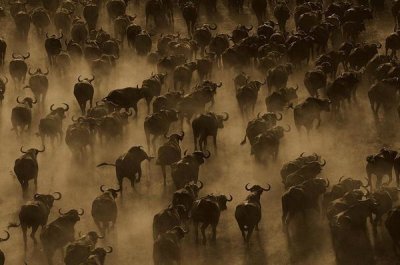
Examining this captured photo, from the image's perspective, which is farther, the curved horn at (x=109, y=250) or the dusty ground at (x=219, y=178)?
the dusty ground at (x=219, y=178)

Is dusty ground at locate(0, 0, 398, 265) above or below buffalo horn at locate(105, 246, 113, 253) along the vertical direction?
above

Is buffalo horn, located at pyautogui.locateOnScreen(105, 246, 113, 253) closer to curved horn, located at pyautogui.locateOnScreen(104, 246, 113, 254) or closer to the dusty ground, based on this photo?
curved horn, located at pyautogui.locateOnScreen(104, 246, 113, 254)

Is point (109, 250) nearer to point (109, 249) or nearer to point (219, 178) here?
point (109, 249)

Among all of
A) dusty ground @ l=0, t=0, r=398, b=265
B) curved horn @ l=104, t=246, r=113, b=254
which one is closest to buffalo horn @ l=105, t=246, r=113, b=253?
curved horn @ l=104, t=246, r=113, b=254

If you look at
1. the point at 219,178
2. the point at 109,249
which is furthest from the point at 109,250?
the point at 219,178

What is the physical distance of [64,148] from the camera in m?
17.1

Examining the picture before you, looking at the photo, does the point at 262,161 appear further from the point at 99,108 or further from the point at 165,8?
the point at 165,8

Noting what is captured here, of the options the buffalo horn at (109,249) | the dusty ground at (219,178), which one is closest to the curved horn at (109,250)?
the buffalo horn at (109,249)

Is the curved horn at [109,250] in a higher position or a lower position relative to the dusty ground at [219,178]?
lower

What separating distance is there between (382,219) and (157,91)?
7229mm

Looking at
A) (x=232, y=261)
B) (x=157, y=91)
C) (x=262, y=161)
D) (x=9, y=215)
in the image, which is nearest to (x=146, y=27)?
(x=157, y=91)

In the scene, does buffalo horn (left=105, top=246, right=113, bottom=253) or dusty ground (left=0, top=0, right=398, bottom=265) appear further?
dusty ground (left=0, top=0, right=398, bottom=265)

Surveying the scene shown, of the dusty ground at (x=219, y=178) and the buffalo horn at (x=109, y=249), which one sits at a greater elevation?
the dusty ground at (x=219, y=178)

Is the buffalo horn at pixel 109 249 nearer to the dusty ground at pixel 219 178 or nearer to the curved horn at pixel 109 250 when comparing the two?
the curved horn at pixel 109 250
